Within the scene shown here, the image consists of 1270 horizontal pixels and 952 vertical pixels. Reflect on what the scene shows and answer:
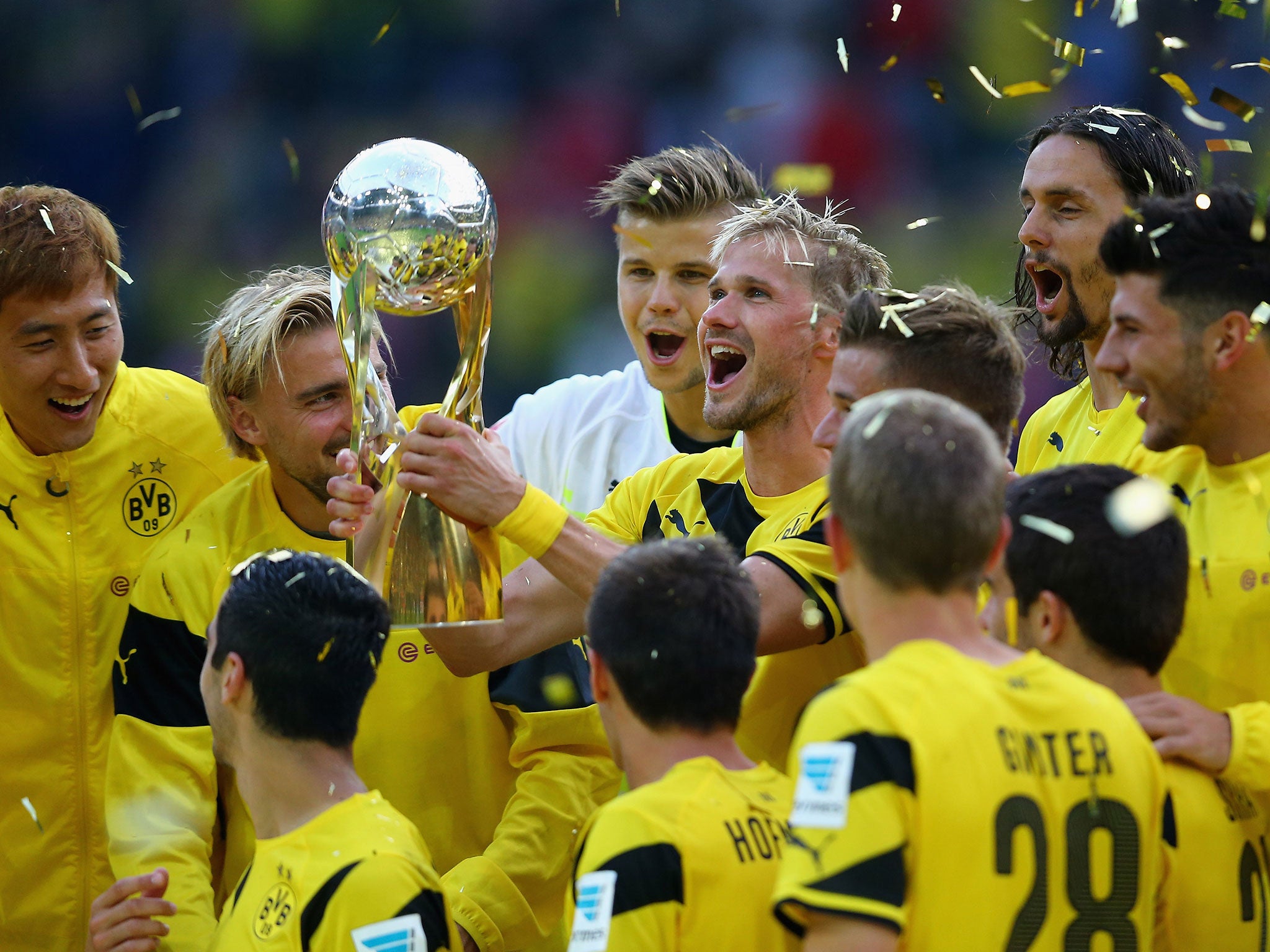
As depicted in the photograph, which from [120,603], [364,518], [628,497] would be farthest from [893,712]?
[120,603]

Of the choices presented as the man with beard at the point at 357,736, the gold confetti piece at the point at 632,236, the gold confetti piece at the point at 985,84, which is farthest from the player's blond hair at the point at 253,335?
the gold confetti piece at the point at 985,84

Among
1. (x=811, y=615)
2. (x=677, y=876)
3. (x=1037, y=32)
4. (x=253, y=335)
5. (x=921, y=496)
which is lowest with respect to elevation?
(x=677, y=876)

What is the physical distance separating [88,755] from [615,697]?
6.14 ft

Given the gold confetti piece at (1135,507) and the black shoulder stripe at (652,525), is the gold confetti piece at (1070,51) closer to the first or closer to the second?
the black shoulder stripe at (652,525)

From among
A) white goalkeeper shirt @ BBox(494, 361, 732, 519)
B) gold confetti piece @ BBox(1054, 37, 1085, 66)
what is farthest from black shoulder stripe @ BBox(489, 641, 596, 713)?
gold confetti piece @ BBox(1054, 37, 1085, 66)

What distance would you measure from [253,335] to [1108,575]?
2179mm

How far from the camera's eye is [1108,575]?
228 centimetres

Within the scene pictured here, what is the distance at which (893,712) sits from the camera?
6.14 feet

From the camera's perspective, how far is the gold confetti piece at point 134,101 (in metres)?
7.16

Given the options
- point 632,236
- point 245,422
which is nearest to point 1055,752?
point 245,422

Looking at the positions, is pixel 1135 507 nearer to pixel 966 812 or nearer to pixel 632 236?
pixel 966 812

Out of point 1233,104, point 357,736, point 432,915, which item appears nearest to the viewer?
point 432,915

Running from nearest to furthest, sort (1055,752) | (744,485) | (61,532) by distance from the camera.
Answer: (1055,752) → (744,485) → (61,532)

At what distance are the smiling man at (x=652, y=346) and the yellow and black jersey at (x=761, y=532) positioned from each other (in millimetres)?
1030
